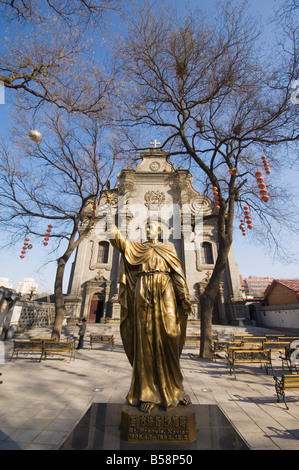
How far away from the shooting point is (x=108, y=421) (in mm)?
3117

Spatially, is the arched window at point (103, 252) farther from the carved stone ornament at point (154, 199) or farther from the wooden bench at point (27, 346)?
the wooden bench at point (27, 346)

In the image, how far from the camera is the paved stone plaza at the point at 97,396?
3.21 metres

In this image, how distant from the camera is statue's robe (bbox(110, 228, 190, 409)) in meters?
2.96

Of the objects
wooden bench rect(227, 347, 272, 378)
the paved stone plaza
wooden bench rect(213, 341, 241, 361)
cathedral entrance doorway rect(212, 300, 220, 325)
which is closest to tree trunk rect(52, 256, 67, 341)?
the paved stone plaza

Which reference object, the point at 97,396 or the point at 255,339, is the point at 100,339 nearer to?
the point at 97,396

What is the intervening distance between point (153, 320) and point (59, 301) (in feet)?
34.3

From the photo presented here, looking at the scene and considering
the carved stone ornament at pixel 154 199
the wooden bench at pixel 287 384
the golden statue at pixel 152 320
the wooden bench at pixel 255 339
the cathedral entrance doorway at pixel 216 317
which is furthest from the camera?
the carved stone ornament at pixel 154 199

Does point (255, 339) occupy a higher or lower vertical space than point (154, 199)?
lower

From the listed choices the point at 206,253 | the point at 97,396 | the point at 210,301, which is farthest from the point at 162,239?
the point at 97,396

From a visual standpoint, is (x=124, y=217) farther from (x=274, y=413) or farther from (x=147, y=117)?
(x=274, y=413)

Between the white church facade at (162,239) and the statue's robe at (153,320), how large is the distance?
580 inches

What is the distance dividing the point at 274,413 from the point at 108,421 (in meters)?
3.15

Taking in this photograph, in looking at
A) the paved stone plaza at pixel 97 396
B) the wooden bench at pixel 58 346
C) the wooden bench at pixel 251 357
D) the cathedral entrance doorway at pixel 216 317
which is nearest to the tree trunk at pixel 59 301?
the paved stone plaza at pixel 97 396

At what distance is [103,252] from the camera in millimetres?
21922
